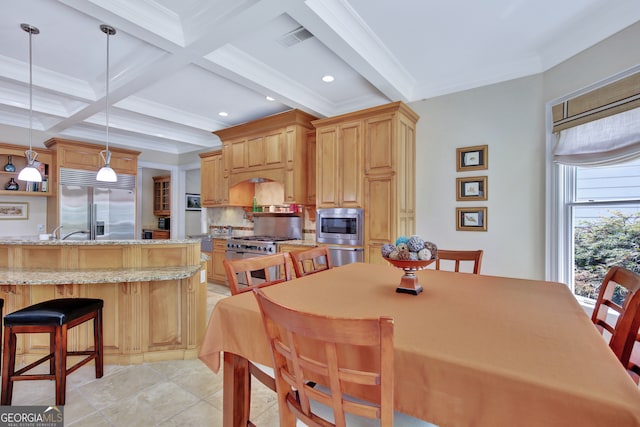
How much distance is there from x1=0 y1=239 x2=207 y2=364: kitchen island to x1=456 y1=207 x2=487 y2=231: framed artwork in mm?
2829

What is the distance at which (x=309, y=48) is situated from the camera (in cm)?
291

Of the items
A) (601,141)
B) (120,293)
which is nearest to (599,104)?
(601,141)

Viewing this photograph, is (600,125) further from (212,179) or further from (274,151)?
(212,179)

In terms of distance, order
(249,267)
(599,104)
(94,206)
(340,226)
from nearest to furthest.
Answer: (249,267), (599,104), (340,226), (94,206)

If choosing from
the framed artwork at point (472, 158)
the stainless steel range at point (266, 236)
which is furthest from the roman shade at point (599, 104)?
the stainless steel range at point (266, 236)

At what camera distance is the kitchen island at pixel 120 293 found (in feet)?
8.31

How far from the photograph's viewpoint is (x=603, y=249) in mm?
2633

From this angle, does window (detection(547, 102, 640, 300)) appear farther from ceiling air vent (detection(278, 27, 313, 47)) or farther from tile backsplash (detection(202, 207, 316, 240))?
tile backsplash (detection(202, 207, 316, 240))

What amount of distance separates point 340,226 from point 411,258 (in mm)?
2377

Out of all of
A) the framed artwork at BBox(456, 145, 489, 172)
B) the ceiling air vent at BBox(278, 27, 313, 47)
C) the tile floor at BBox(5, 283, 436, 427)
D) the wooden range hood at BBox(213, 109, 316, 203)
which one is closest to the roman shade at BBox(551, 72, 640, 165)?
the framed artwork at BBox(456, 145, 489, 172)

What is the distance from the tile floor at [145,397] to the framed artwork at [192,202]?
4.94m

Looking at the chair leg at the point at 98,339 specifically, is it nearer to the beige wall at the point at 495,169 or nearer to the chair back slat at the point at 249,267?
the chair back slat at the point at 249,267

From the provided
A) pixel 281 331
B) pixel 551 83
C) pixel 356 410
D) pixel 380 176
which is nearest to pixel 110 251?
pixel 281 331

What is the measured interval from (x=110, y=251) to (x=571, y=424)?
9.81 feet
